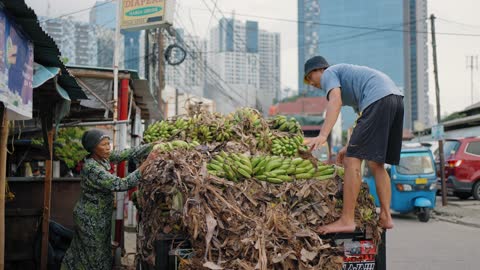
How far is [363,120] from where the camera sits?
4.20 metres

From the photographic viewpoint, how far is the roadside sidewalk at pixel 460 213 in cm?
1234

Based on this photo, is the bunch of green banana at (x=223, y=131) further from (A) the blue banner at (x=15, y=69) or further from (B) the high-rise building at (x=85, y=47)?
(B) the high-rise building at (x=85, y=47)

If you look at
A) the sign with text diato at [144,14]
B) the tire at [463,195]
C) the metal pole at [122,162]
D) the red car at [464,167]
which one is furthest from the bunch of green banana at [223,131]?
the tire at [463,195]

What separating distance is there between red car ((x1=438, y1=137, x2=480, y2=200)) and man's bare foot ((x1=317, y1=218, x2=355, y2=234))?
43.4 feet

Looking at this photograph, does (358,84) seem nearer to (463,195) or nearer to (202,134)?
(202,134)

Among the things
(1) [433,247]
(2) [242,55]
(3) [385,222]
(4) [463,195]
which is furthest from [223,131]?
(2) [242,55]

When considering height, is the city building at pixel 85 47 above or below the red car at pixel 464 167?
above

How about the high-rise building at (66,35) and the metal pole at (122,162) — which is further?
the high-rise building at (66,35)

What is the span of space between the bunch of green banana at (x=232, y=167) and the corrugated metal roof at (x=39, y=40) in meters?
1.90

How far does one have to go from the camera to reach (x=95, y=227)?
4.99 meters

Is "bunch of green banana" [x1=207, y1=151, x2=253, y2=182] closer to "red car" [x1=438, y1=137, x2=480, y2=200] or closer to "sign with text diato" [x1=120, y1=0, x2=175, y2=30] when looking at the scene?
"sign with text diato" [x1=120, y1=0, x2=175, y2=30]

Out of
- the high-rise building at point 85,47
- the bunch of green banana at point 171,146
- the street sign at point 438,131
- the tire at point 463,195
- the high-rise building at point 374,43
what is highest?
the high-rise building at point 374,43

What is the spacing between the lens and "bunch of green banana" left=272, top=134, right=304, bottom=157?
564 centimetres

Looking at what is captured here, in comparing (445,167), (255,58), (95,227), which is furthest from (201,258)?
(255,58)
